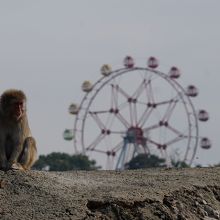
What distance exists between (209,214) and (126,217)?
4.50ft

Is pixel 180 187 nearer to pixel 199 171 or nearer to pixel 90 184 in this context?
pixel 90 184

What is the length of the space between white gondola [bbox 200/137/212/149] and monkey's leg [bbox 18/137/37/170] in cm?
4111

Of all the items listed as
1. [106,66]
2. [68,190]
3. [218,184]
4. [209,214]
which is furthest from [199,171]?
[106,66]

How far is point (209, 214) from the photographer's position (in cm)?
1220

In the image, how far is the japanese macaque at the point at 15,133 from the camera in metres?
13.3

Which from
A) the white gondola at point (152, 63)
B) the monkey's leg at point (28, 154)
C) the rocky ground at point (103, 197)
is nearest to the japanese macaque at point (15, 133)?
the monkey's leg at point (28, 154)

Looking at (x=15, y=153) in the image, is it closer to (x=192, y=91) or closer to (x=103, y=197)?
(x=103, y=197)

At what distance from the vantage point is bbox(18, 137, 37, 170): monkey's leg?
13.3 metres

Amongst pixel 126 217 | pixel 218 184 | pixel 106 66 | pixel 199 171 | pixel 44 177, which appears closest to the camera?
pixel 126 217

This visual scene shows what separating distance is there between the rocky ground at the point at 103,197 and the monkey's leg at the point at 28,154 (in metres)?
0.56

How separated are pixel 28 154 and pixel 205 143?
42.8m

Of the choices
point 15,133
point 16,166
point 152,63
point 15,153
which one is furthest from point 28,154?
point 152,63

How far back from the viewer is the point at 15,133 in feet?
44.1

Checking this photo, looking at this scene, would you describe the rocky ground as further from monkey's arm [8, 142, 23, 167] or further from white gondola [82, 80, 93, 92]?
white gondola [82, 80, 93, 92]
